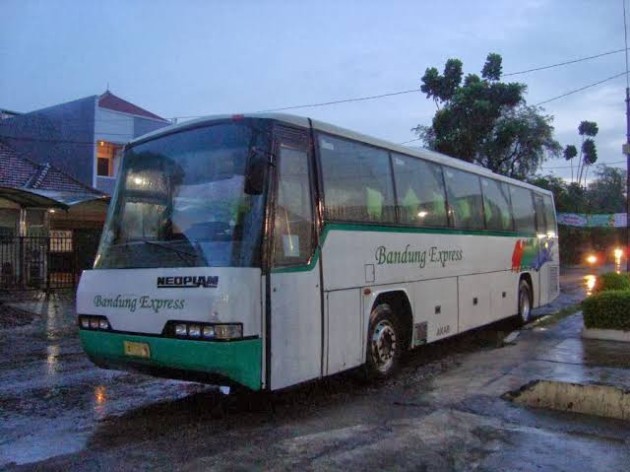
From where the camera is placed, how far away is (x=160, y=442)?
525 centimetres

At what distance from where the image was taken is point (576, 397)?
6.88m

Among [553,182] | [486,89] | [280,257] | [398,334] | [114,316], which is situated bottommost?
[398,334]

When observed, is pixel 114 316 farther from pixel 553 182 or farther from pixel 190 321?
pixel 553 182

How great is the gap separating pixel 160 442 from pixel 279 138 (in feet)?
9.85

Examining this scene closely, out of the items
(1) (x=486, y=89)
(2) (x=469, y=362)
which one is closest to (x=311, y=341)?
(2) (x=469, y=362)

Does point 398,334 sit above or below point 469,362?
above

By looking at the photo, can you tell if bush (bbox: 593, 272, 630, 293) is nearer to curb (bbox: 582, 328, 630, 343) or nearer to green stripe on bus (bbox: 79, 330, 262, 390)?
curb (bbox: 582, 328, 630, 343)

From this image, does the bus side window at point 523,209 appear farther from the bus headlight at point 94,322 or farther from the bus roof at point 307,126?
the bus headlight at point 94,322

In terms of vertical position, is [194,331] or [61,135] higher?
[61,135]

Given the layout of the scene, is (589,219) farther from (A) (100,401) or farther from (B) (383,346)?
(A) (100,401)

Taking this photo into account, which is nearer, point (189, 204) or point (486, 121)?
point (189, 204)

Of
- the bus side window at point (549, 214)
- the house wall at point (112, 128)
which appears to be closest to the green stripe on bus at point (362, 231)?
the bus side window at point (549, 214)

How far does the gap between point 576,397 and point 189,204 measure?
15.6ft

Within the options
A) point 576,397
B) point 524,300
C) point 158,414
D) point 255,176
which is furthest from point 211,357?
point 524,300
